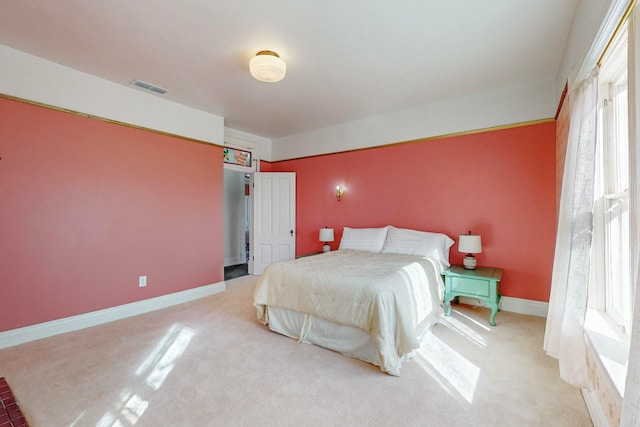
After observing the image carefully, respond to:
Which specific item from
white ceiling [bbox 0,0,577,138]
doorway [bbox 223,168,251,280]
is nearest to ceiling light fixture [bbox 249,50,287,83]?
white ceiling [bbox 0,0,577,138]

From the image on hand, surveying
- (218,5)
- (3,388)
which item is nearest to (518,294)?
(218,5)

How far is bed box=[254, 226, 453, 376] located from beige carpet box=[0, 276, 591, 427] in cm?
14

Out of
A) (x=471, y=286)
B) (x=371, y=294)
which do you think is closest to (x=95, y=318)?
(x=371, y=294)

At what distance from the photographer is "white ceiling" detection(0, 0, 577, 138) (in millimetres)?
2086

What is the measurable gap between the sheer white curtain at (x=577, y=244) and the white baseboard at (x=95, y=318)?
4.08 meters

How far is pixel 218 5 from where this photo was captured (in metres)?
2.04

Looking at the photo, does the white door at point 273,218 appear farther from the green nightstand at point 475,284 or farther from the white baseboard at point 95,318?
the green nightstand at point 475,284

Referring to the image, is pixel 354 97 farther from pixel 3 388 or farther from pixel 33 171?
pixel 3 388

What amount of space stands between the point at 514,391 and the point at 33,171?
462 centimetres

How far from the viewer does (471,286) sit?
10.2 feet

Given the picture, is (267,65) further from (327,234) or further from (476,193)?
(476,193)

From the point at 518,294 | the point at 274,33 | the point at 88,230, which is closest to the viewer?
the point at 274,33

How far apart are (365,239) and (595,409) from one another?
109 inches

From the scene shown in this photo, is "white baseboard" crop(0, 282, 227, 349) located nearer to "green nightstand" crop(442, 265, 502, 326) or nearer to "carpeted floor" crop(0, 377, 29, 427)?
"carpeted floor" crop(0, 377, 29, 427)
